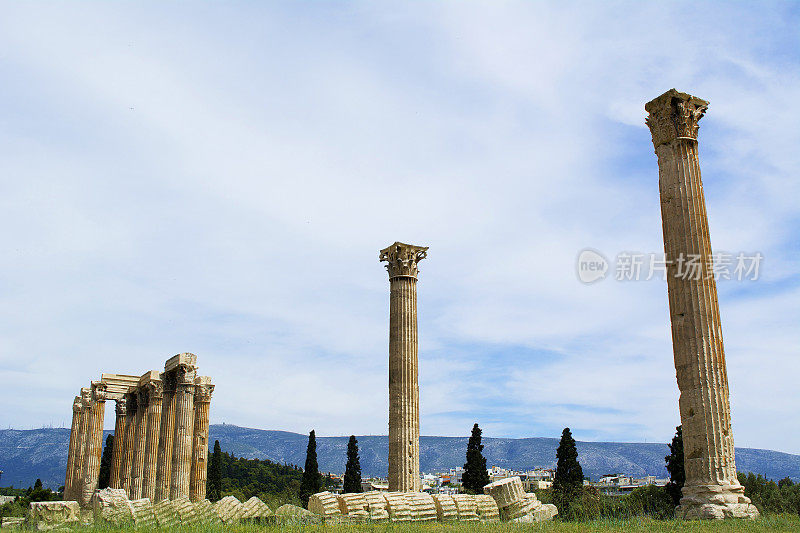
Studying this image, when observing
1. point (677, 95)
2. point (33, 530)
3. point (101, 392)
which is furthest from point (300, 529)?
point (101, 392)

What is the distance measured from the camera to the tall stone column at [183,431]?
27000 millimetres

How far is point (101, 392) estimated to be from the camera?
35.7 meters

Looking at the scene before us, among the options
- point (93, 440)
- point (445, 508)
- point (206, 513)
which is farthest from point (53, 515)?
point (93, 440)

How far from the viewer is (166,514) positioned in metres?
19.4

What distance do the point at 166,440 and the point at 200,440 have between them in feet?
6.38

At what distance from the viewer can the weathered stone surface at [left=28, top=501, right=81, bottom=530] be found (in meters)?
17.2

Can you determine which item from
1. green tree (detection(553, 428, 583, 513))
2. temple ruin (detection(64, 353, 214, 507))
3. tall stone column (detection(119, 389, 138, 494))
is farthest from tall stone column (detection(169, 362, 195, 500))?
green tree (detection(553, 428, 583, 513))

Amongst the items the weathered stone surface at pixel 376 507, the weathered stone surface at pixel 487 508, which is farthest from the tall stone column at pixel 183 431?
the weathered stone surface at pixel 487 508

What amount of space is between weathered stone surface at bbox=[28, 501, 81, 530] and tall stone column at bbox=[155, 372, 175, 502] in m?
9.45

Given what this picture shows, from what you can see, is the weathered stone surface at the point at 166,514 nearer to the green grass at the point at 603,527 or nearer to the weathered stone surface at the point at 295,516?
the weathered stone surface at the point at 295,516

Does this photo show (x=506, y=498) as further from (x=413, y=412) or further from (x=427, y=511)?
(x=413, y=412)

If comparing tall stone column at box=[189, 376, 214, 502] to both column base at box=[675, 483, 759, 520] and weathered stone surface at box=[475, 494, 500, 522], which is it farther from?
column base at box=[675, 483, 759, 520]

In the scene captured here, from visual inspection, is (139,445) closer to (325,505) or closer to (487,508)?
(325,505)

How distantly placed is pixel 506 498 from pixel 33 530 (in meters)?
12.9
